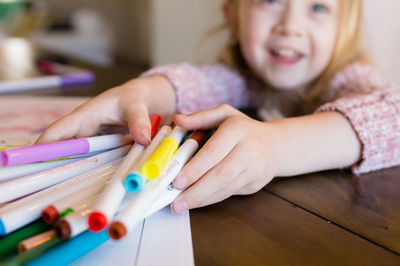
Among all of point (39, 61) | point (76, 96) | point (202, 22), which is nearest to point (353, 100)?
point (76, 96)

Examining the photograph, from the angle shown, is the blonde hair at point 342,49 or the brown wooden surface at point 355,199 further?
the blonde hair at point 342,49

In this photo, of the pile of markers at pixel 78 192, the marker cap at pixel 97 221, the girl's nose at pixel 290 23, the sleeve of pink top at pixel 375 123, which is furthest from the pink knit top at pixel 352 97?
the marker cap at pixel 97 221

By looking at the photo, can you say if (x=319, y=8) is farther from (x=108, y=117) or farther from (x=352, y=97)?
(x=108, y=117)

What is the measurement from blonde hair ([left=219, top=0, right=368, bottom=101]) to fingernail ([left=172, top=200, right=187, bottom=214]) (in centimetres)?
49

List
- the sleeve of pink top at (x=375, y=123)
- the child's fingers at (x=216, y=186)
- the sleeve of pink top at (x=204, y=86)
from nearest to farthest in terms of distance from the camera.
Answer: the child's fingers at (x=216, y=186) → the sleeve of pink top at (x=375, y=123) → the sleeve of pink top at (x=204, y=86)

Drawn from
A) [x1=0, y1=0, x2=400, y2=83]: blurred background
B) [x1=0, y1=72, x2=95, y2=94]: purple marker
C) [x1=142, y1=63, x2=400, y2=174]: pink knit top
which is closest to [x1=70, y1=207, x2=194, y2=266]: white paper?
[x1=142, y1=63, x2=400, y2=174]: pink knit top

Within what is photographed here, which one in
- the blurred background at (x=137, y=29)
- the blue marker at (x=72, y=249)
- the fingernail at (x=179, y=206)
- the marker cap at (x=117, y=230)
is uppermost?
the marker cap at (x=117, y=230)

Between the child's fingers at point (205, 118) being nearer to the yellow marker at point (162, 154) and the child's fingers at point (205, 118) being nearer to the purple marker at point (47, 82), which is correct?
the yellow marker at point (162, 154)

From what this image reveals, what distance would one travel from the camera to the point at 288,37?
686 mm

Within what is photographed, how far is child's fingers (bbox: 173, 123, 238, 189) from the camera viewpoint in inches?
13.3

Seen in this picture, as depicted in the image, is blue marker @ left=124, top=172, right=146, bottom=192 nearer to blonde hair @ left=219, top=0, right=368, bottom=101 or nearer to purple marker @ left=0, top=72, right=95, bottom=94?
blonde hair @ left=219, top=0, right=368, bottom=101

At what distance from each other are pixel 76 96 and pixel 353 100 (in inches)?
21.2

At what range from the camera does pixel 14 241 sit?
267 mm

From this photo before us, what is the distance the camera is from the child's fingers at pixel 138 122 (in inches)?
14.2
